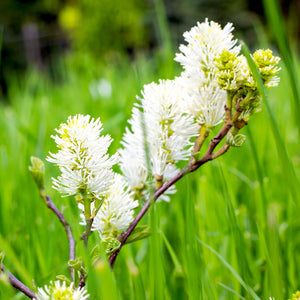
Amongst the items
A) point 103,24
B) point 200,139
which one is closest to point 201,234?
point 200,139

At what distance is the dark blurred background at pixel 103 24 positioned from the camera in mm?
5164

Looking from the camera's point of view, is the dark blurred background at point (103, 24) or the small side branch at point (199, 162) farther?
the dark blurred background at point (103, 24)

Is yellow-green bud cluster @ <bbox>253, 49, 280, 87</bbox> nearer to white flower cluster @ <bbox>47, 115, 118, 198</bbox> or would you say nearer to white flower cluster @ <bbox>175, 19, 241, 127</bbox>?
white flower cluster @ <bbox>175, 19, 241, 127</bbox>

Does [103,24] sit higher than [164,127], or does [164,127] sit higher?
[103,24]

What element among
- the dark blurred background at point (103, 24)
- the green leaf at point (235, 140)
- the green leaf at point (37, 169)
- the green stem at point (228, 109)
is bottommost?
the green leaf at point (235, 140)

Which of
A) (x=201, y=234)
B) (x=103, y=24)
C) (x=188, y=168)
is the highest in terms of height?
(x=103, y=24)

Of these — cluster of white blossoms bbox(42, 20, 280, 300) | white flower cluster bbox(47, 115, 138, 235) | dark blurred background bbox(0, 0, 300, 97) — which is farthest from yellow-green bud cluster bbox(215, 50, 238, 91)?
dark blurred background bbox(0, 0, 300, 97)

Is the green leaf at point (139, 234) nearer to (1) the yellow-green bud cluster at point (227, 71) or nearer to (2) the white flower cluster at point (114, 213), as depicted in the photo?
(2) the white flower cluster at point (114, 213)

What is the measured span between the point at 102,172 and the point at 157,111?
10cm

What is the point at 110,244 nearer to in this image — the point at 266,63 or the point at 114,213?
the point at 114,213

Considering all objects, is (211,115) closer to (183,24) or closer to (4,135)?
(4,135)

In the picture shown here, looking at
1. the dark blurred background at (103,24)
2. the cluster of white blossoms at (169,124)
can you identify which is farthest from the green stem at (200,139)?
the dark blurred background at (103,24)

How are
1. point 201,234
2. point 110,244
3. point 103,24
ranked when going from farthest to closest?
point 103,24 < point 201,234 < point 110,244

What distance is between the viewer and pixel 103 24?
517cm
